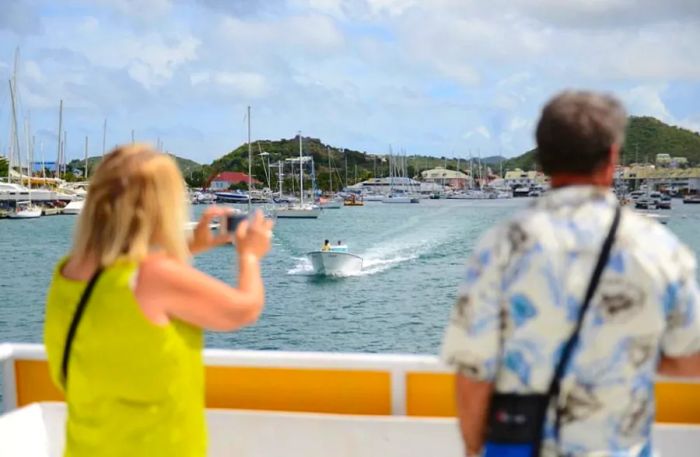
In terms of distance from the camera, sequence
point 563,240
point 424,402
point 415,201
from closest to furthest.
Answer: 1. point 563,240
2. point 424,402
3. point 415,201

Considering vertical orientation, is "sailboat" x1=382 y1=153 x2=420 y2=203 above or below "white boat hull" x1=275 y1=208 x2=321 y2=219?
above

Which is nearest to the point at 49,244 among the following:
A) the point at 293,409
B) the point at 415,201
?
the point at 293,409

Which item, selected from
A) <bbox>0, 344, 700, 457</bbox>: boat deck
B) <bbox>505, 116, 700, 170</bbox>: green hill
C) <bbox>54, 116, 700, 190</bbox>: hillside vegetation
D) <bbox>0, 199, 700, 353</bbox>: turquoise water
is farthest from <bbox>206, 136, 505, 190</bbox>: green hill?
<bbox>0, 344, 700, 457</bbox>: boat deck

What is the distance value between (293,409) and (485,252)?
5.56ft

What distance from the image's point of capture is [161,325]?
5.13 ft

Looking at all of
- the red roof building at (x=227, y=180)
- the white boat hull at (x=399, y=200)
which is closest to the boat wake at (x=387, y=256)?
the white boat hull at (x=399, y=200)

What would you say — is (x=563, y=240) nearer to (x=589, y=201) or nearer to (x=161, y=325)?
(x=589, y=201)

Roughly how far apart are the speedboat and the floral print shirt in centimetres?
2546

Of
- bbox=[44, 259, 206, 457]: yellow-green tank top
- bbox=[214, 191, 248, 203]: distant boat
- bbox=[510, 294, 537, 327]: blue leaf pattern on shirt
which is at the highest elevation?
bbox=[510, 294, 537, 327]: blue leaf pattern on shirt

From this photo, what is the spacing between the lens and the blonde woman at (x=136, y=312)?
1560 mm

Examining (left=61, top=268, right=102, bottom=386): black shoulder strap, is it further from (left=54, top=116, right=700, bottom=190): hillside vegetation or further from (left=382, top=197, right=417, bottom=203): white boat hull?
(left=382, top=197, right=417, bottom=203): white boat hull

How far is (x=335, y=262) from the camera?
27.2 m

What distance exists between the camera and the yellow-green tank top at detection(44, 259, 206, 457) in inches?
61.9

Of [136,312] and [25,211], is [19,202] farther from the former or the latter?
[136,312]
